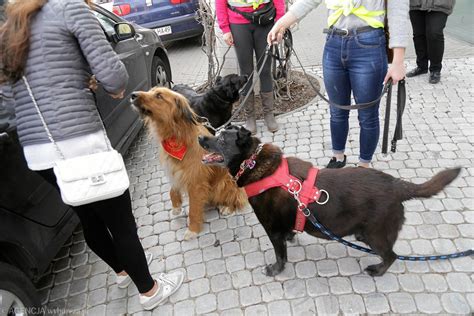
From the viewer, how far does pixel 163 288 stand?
286 centimetres

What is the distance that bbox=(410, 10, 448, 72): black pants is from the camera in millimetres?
5539

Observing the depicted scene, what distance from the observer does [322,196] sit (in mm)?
2457

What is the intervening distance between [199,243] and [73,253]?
124 centimetres

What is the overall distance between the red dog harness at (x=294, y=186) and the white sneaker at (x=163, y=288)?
3.36 feet

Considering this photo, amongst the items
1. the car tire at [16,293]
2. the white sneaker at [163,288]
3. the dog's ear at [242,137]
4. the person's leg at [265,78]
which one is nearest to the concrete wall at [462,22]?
the person's leg at [265,78]

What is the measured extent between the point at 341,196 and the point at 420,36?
4.75m

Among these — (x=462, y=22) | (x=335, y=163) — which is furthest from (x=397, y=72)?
(x=462, y=22)

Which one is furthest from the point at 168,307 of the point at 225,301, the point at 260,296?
the point at 260,296

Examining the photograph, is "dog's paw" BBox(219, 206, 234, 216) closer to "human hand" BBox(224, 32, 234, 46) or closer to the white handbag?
the white handbag

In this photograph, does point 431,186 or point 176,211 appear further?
point 176,211

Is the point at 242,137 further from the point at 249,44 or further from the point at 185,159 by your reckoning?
the point at 249,44

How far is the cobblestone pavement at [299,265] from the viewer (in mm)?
2635

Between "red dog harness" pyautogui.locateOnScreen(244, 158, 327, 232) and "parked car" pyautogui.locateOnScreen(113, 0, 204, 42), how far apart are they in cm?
767

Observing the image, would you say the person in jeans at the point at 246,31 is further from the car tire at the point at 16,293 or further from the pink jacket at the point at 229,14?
the car tire at the point at 16,293
